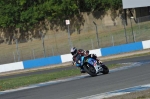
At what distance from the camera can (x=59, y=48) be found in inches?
1902

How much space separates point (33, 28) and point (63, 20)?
4.10 m

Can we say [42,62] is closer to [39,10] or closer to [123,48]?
[123,48]

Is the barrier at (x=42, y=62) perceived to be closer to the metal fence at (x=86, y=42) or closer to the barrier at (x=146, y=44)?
the metal fence at (x=86, y=42)

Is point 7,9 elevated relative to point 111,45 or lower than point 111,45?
elevated

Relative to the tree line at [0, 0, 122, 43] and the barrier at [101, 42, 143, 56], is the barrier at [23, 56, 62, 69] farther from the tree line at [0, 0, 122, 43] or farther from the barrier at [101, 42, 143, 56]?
the tree line at [0, 0, 122, 43]

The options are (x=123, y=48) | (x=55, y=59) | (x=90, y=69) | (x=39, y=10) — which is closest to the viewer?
(x=90, y=69)

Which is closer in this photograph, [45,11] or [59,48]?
[59,48]

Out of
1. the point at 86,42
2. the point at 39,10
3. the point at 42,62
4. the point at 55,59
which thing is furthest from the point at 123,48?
the point at 39,10

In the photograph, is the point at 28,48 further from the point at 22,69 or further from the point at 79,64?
the point at 79,64

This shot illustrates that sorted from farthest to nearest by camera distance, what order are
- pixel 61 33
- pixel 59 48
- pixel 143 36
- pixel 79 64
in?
pixel 61 33
pixel 59 48
pixel 143 36
pixel 79 64

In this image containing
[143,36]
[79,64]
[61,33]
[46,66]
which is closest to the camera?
[79,64]

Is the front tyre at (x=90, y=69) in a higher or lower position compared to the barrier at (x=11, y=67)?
higher

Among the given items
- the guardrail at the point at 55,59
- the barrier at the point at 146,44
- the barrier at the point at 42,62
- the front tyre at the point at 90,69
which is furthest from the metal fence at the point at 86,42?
the front tyre at the point at 90,69

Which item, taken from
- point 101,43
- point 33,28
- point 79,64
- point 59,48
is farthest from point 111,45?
point 79,64
